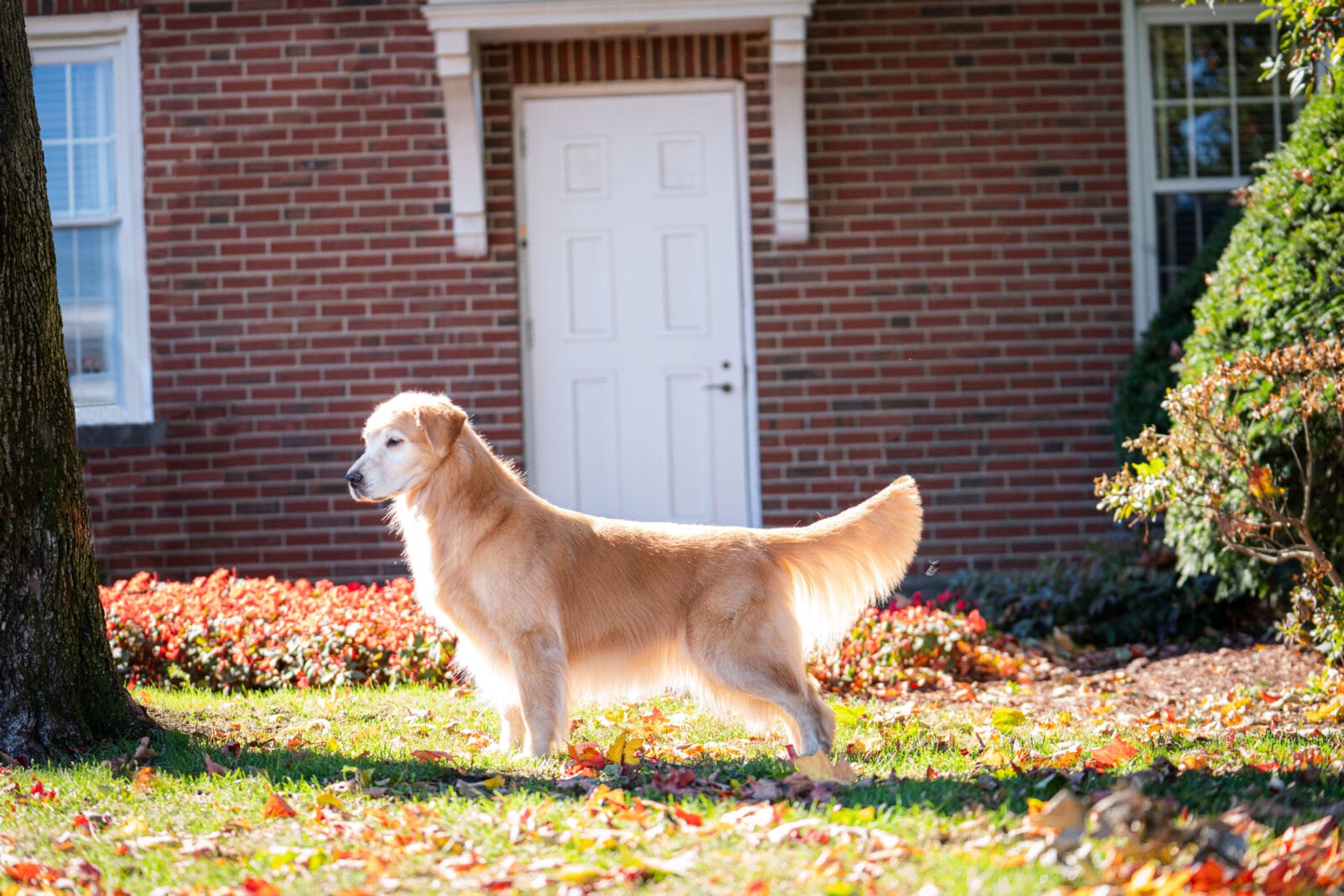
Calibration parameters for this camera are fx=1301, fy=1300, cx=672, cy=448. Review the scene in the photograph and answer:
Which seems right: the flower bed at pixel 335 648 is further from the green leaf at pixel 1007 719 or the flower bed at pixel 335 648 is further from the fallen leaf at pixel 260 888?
the fallen leaf at pixel 260 888

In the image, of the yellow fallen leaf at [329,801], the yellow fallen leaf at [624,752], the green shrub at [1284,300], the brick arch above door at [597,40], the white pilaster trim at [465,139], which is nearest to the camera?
the yellow fallen leaf at [329,801]

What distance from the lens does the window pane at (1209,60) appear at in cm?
852

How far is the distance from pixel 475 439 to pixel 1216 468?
326cm

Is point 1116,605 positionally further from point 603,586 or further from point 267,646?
point 267,646

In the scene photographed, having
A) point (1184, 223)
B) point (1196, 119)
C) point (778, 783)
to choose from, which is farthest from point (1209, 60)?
point (778, 783)

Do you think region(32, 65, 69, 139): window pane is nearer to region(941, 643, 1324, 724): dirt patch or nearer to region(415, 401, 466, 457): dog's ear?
region(415, 401, 466, 457): dog's ear

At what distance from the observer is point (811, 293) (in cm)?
839

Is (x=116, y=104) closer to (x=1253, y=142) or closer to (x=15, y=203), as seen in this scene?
(x=15, y=203)

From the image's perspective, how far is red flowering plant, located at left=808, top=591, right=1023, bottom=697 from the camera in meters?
6.09

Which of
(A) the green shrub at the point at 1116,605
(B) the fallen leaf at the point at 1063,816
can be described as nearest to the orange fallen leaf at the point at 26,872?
(B) the fallen leaf at the point at 1063,816

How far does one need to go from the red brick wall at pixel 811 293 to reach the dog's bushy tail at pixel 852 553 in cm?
386

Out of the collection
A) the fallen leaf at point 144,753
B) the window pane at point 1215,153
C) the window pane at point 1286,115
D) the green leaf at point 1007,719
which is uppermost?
the window pane at point 1286,115

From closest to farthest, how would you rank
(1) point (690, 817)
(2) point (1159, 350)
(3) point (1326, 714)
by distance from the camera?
(1) point (690, 817) < (3) point (1326, 714) < (2) point (1159, 350)

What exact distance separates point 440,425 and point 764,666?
52.6 inches
